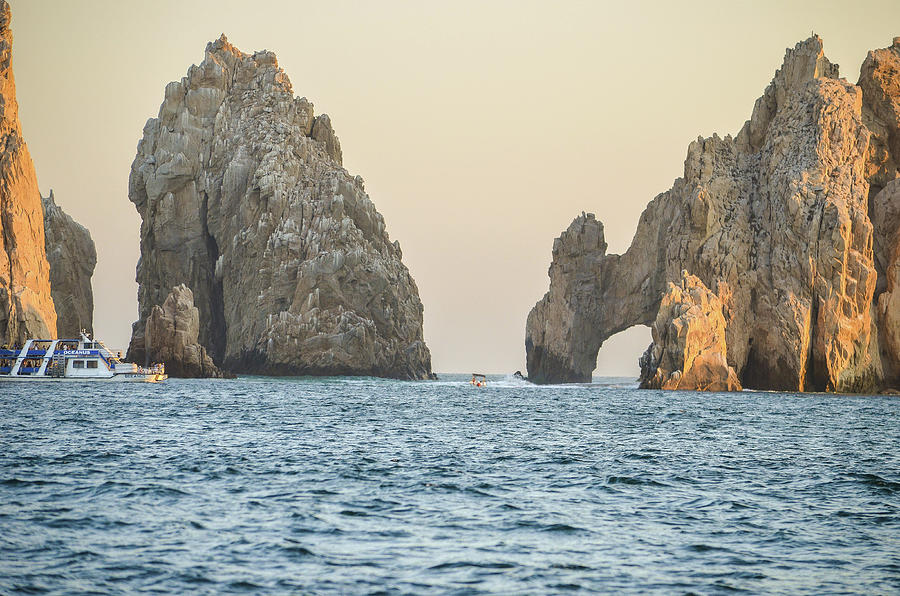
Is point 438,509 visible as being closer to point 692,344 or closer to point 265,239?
point 692,344

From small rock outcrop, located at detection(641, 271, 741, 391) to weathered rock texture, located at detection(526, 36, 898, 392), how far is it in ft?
16.1

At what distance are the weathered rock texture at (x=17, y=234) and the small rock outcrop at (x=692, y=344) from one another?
6579 centimetres

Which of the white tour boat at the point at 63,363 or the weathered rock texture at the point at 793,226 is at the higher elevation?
the weathered rock texture at the point at 793,226

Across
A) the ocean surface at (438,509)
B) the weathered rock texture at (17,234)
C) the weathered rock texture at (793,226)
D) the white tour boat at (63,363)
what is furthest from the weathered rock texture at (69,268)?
the ocean surface at (438,509)

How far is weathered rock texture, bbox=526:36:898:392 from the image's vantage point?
101 meters

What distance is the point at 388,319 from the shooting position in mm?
152250

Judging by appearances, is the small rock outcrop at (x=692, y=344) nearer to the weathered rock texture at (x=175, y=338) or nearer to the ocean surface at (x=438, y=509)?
the ocean surface at (x=438, y=509)

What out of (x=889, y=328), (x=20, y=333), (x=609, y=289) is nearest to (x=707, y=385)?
(x=889, y=328)

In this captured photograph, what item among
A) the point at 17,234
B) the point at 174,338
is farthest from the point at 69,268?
the point at 17,234

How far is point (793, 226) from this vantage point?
105m

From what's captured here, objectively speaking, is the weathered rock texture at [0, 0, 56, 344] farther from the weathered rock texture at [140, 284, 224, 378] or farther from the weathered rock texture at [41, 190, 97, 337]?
the weathered rock texture at [41, 190, 97, 337]

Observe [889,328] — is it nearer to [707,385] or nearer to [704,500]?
[707,385]

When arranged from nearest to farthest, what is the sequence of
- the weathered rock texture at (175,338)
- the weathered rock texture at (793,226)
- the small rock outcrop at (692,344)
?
the weathered rock texture at (793,226) < the small rock outcrop at (692,344) < the weathered rock texture at (175,338)

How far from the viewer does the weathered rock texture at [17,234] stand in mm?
97250
